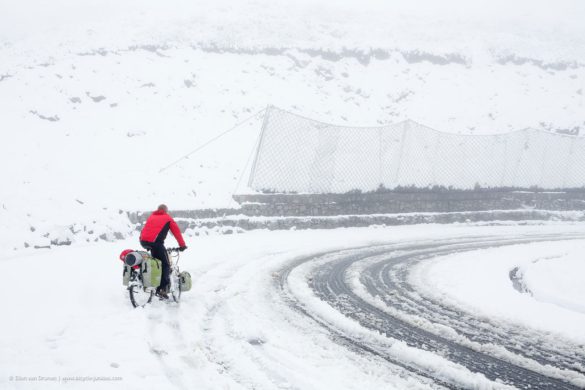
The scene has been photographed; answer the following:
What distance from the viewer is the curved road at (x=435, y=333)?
14.8ft

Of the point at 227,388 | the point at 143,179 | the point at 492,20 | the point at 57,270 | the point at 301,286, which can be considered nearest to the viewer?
the point at 227,388

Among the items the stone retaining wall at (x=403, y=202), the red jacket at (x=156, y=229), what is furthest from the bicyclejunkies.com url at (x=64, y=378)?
the stone retaining wall at (x=403, y=202)

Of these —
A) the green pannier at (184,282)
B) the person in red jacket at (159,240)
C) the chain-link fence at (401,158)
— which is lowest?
the green pannier at (184,282)

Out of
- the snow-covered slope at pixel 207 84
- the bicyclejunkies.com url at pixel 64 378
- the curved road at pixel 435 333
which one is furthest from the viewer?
the snow-covered slope at pixel 207 84

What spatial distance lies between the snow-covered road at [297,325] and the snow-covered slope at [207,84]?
4.99 metres

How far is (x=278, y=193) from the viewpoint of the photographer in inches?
651

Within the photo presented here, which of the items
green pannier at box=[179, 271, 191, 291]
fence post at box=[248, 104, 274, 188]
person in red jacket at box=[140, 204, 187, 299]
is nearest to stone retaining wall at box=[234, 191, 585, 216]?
fence post at box=[248, 104, 274, 188]

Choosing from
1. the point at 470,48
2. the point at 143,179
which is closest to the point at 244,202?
the point at 143,179

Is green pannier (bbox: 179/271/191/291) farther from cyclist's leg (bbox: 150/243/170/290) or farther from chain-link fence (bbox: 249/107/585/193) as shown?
chain-link fence (bbox: 249/107/585/193)

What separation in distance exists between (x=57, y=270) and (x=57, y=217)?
3.92 metres

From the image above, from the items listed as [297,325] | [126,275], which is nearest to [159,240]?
[126,275]

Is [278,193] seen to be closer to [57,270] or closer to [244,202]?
[244,202]

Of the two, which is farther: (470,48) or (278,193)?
(470,48)

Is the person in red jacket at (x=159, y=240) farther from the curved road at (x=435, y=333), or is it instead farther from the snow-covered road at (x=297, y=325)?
the curved road at (x=435, y=333)
